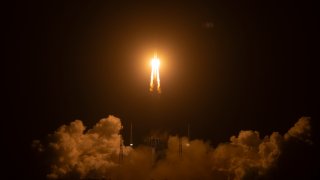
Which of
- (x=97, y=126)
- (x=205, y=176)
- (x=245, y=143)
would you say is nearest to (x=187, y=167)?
(x=205, y=176)

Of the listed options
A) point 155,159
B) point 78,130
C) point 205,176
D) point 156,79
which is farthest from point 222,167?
point 78,130

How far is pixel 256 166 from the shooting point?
291 ft

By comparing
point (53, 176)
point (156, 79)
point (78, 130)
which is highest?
point (156, 79)

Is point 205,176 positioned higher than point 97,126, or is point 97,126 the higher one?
point 97,126

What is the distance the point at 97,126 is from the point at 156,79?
1188 cm

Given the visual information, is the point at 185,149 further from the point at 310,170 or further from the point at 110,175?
the point at 310,170

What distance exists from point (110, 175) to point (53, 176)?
869 cm

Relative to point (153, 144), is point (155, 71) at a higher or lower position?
higher

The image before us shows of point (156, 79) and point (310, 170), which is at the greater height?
point (156, 79)

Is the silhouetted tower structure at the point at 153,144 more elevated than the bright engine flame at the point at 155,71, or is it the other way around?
the bright engine flame at the point at 155,71

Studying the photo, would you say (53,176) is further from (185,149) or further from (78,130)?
(185,149)

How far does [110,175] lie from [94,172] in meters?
2.38

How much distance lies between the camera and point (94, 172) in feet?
292

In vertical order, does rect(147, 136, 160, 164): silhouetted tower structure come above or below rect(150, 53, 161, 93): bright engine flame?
below
